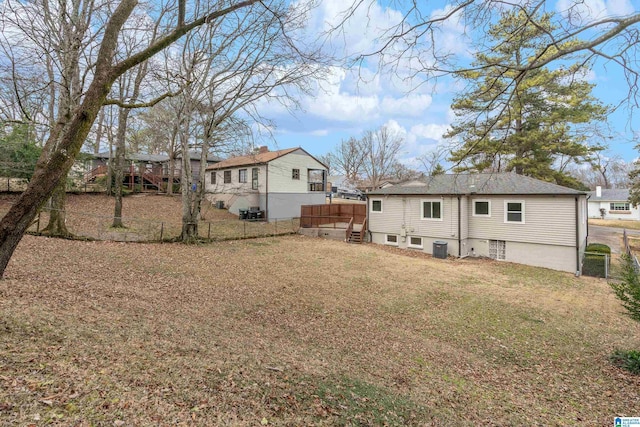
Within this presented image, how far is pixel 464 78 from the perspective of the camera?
5.19 meters

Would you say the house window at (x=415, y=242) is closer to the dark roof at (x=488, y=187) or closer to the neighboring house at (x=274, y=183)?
the dark roof at (x=488, y=187)

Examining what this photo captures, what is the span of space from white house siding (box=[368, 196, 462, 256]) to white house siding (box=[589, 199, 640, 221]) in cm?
3902

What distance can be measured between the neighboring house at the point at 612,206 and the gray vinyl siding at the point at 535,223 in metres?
35.7

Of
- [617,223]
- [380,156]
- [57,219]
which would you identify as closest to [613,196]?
[617,223]

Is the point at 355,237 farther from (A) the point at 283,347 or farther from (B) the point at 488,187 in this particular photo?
(A) the point at 283,347

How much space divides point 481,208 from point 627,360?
12.2 metres

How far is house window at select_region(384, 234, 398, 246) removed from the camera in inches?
772

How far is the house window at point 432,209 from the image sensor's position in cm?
1775

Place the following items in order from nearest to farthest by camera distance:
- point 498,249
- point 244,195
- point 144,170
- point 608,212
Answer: point 498,249
point 244,195
point 144,170
point 608,212

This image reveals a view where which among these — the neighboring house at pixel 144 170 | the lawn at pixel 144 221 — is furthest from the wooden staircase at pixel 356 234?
the neighboring house at pixel 144 170

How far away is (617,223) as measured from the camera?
1457 inches

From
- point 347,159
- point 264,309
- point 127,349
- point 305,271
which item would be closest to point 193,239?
point 305,271

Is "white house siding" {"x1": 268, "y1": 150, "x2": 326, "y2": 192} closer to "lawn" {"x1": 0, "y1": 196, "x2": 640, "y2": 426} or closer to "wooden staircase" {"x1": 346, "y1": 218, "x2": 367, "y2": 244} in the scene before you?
"wooden staircase" {"x1": 346, "y1": 218, "x2": 367, "y2": 244}

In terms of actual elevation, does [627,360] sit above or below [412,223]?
below
